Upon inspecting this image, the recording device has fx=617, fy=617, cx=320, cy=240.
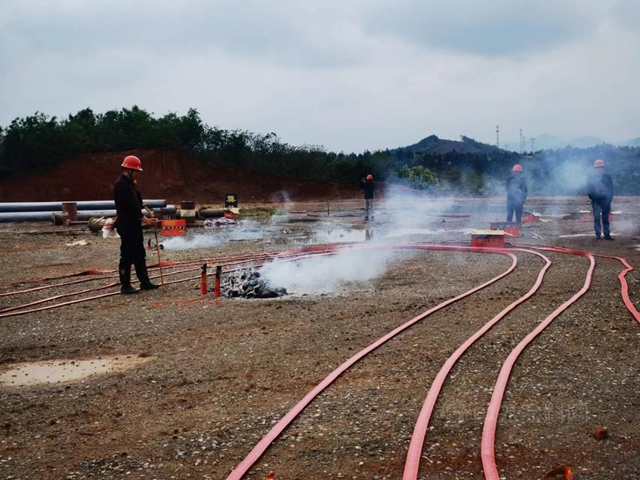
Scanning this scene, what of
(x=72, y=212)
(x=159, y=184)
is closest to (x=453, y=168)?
(x=159, y=184)

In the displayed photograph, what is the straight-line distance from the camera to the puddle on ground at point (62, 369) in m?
5.61

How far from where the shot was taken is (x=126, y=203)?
988cm

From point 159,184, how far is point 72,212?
20.1 metres

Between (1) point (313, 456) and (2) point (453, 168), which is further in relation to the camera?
(2) point (453, 168)

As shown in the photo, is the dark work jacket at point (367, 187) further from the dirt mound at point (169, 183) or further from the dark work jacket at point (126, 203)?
the dirt mound at point (169, 183)

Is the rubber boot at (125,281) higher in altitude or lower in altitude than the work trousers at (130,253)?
lower

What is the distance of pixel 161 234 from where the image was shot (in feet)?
66.4

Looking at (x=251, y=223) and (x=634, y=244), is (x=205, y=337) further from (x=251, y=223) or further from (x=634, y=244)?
(x=251, y=223)

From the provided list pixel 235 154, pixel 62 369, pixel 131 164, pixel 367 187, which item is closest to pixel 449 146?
pixel 235 154

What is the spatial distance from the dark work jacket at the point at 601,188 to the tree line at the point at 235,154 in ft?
90.9

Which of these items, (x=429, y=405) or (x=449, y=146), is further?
(x=449, y=146)

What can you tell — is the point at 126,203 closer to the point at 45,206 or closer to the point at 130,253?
the point at 130,253

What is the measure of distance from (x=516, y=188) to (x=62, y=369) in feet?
45.6

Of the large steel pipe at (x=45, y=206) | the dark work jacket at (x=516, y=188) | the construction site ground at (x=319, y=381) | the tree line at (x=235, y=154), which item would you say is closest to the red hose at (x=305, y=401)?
the construction site ground at (x=319, y=381)
